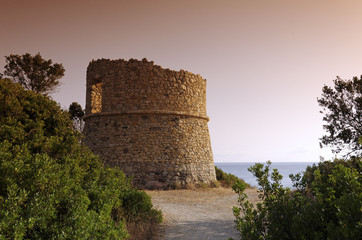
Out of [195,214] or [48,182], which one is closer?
[48,182]

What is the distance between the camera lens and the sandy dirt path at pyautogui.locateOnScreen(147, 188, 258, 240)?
17.0ft

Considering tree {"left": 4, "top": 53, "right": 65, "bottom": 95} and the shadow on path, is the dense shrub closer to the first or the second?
the shadow on path

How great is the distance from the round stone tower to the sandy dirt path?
125cm

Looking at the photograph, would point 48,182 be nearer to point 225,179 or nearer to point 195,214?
point 195,214

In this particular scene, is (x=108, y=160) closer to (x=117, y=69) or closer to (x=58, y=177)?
(x=117, y=69)

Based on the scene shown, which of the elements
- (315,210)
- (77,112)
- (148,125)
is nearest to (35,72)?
(77,112)

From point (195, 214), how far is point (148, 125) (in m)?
5.60

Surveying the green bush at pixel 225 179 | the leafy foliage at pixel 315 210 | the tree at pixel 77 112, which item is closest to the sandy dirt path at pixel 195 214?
the leafy foliage at pixel 315 210

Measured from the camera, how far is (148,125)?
1166 cm

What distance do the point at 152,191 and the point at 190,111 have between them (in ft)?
14.3

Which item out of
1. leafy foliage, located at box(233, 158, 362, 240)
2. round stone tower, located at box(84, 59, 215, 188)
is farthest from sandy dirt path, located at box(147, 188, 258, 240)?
leafy foliage, located at box(233, 158, 362, 240)

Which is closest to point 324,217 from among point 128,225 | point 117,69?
point 128,225

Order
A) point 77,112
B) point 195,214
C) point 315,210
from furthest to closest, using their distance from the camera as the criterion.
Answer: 1. point 77,112
2. point 195,214
3. point 315,210

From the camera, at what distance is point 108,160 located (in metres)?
11.4
